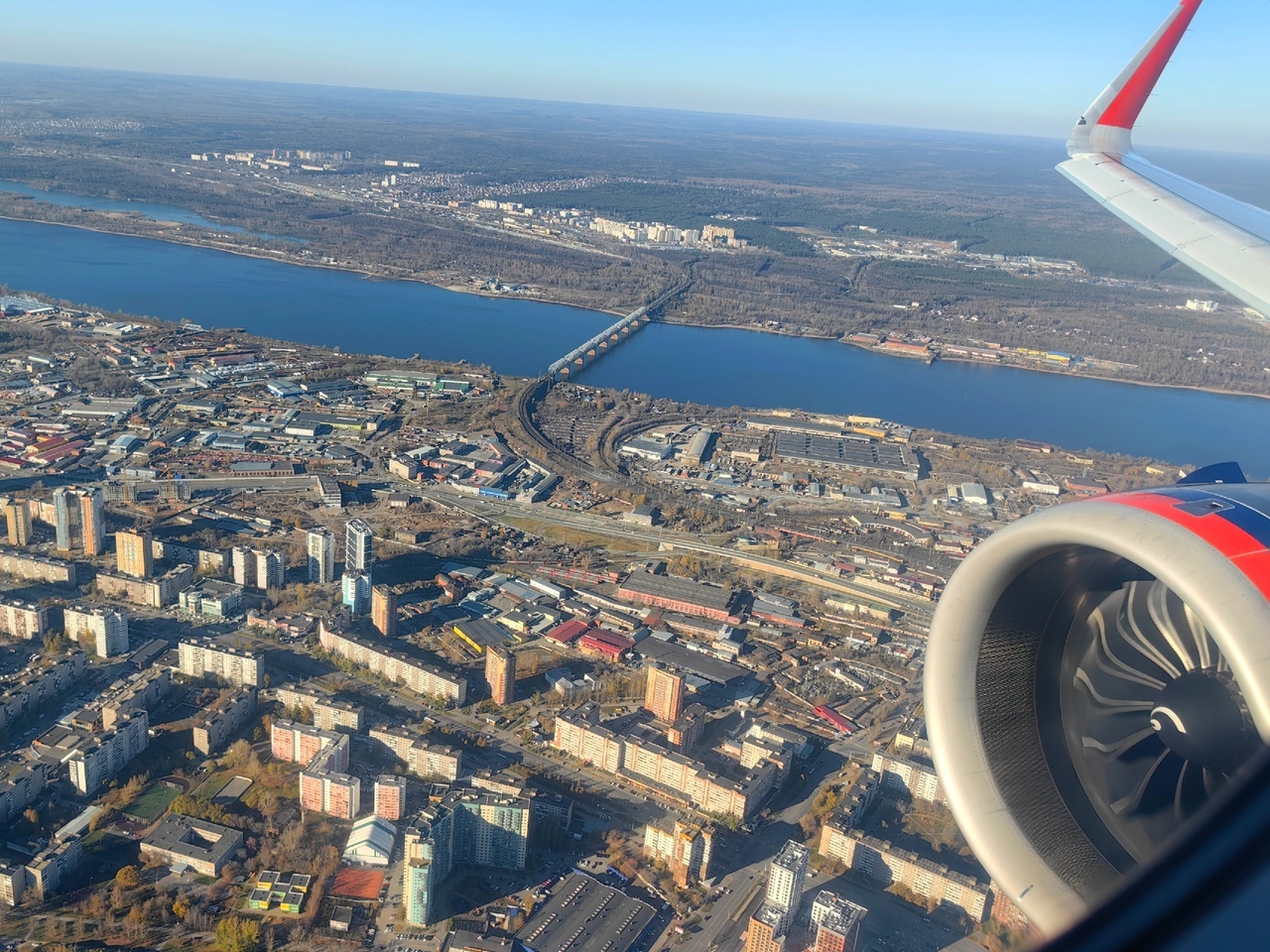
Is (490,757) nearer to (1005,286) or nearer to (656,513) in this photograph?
(656,513)

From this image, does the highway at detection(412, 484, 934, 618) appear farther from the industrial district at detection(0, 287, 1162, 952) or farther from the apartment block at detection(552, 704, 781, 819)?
the apartment block at detection(552, 704, 781, 819)

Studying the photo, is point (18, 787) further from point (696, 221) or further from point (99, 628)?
point (696, 221)

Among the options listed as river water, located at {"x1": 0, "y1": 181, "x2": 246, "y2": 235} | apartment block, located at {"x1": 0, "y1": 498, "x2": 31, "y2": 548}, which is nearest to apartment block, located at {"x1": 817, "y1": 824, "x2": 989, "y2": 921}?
apartment block, located at {"x1": 0, "y1": 498, "x2": 31, "y2": 548}

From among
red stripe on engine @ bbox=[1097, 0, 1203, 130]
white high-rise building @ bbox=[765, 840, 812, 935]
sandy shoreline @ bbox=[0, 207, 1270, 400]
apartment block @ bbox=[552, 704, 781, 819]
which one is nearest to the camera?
red stripe on engine @ bbox=[1097, 0, 1203, 130]

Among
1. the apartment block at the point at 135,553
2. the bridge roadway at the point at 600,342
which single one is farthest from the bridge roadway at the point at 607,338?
the apartment block at the point at 135,553

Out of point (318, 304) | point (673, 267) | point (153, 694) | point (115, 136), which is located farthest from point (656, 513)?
point (115, 136)

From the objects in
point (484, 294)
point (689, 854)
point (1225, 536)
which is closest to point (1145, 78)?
point (1225, 536)
